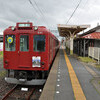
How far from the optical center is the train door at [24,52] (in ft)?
17.4

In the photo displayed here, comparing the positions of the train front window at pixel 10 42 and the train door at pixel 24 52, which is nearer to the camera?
the train door at pixel 24 52

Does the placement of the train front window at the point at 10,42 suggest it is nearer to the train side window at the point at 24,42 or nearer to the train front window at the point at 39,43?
the train side window at the point at 24,42

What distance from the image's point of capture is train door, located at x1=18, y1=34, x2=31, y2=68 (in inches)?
209

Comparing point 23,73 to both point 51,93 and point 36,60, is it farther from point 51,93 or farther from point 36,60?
point 51,93

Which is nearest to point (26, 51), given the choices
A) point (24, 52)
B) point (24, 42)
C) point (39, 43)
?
point (24, 52)

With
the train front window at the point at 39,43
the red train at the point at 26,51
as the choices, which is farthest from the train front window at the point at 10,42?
the train front window at the point at 39,43

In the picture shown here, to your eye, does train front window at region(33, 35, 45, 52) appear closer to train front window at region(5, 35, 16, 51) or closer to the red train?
the red train

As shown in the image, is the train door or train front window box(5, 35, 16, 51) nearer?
the train door

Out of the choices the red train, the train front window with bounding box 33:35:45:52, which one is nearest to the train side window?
the red train

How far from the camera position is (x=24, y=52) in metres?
5.32

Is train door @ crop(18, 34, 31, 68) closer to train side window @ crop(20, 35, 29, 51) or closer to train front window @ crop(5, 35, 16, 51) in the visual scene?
train side window @ crop(20, 35, 29, 51)

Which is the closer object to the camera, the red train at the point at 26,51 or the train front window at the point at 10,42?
the red train at the point at 26,51

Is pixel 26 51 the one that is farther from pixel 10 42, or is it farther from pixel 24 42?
pixel 10 42

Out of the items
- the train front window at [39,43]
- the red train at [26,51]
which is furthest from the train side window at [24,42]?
the train front window at [39,43]
